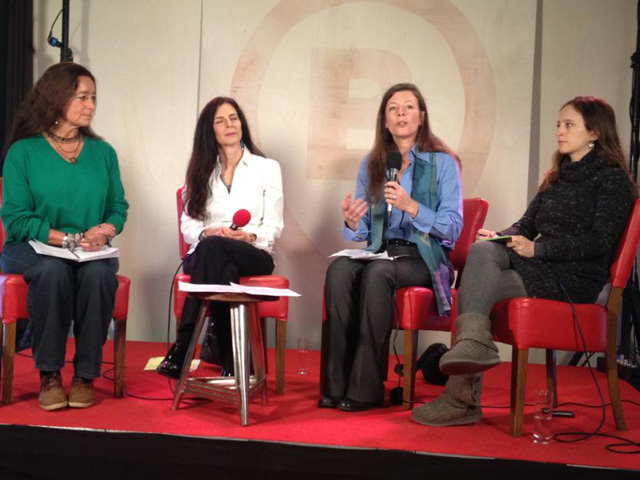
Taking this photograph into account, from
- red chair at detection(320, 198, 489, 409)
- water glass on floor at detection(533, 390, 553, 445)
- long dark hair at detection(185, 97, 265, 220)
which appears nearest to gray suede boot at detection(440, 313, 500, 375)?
water glass on floor at detection(533, 390, 553, 445)

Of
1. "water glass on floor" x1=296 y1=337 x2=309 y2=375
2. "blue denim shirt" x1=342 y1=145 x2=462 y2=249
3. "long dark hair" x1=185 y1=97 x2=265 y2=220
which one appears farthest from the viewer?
"water glass on floor" x1=296 y1=337 x2=309 y2=375

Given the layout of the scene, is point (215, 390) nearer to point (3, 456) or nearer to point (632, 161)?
point (3, 456)

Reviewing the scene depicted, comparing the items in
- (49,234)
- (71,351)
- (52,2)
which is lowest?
(71,351)

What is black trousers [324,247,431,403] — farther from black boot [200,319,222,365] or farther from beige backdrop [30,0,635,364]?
beige backdrop [30,0,635,364]

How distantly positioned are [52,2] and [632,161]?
3.69m

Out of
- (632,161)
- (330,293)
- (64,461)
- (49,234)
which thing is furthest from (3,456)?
(632,161)

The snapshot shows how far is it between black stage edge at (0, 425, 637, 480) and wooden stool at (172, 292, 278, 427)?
0.39 metres

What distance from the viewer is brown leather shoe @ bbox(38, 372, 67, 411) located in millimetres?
2734

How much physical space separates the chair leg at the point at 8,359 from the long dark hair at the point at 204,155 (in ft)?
3.47

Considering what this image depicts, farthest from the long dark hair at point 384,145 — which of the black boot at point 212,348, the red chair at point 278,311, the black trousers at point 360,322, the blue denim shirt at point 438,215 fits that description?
the black boot at point 212,348

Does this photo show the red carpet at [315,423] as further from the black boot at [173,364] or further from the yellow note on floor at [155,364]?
the yellow note on floor at [155,364]

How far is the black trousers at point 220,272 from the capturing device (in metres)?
3.05

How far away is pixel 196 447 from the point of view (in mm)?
2264

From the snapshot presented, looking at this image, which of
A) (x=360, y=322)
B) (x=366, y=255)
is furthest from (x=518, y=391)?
(x=366, y=255)
